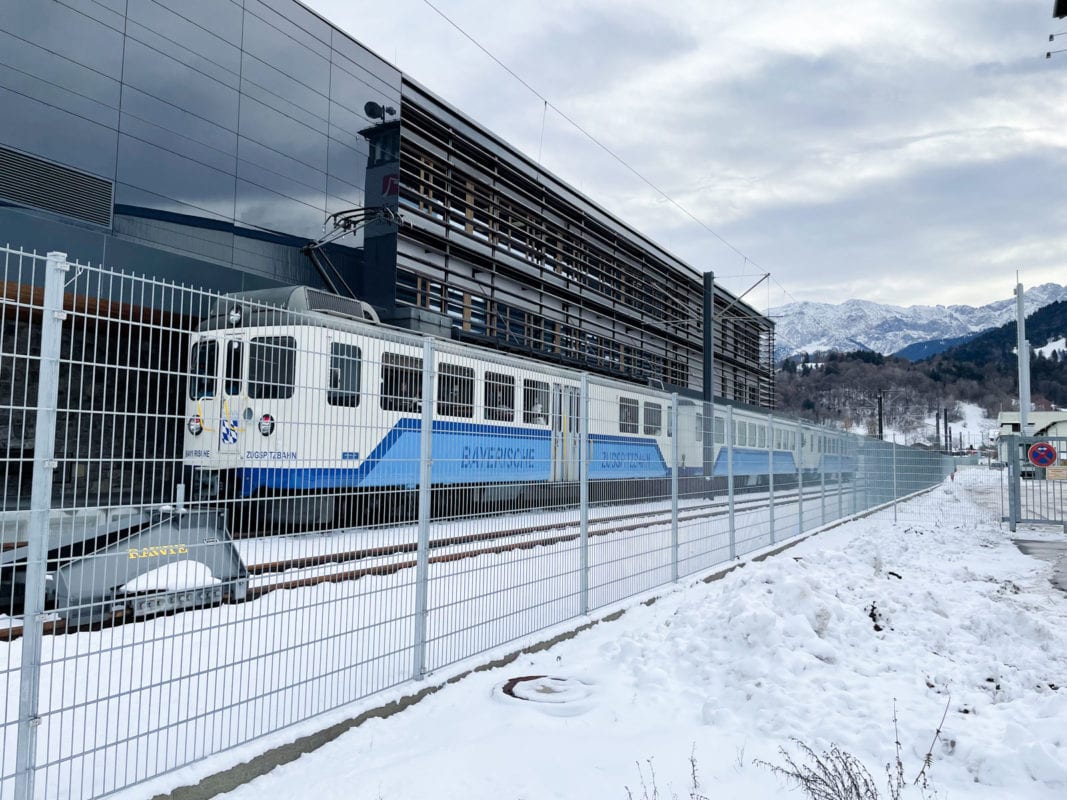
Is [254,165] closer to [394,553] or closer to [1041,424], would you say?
[394,553]

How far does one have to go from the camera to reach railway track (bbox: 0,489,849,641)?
13.2ft

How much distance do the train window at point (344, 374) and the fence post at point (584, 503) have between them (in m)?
2.96

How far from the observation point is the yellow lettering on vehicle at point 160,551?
3.64 metres

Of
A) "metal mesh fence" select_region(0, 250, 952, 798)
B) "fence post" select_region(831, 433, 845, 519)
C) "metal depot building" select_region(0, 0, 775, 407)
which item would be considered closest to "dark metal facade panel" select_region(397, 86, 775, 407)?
"metal depot building" select_region(0, 0, 775, 407)

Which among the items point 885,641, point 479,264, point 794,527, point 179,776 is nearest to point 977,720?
point 885,641

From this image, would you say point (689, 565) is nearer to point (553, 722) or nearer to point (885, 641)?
point (885, 641)

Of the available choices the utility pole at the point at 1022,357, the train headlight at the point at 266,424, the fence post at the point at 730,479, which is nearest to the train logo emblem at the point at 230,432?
the train headlight at the point at 266,424

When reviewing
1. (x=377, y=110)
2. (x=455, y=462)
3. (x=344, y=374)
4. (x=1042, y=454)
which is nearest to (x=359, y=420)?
(x=344, y=374)

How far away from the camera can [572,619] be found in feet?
22.9

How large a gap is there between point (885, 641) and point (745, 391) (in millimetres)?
51839

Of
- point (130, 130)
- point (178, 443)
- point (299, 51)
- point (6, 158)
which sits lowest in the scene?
point (178, 443)

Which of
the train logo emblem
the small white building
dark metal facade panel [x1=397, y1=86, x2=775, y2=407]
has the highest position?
dark metal facade panel [x1=397, y1=86, x2=775, y2=407]

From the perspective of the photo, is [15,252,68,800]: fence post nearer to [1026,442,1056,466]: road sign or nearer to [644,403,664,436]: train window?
[644,403,664,436]: train window

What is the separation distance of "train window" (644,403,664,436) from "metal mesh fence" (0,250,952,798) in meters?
0.08
